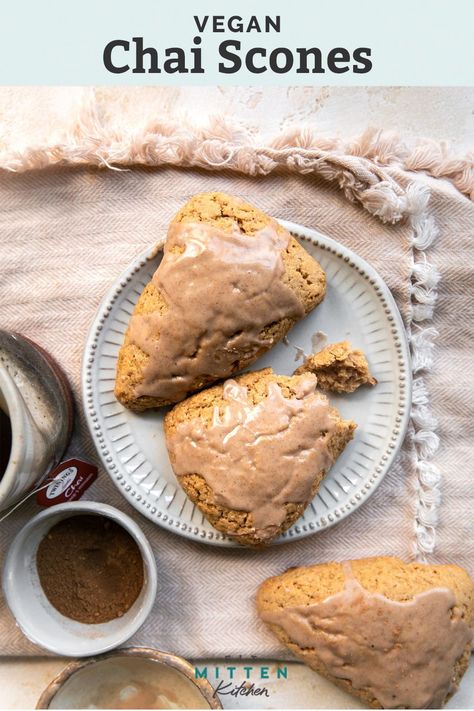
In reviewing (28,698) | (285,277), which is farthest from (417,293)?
(28,698)

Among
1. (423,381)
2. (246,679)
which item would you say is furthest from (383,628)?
(423,381)

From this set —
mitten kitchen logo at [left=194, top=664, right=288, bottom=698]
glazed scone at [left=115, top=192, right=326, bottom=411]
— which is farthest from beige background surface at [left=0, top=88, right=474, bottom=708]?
glazed scone at [left=115, top=192, right=326, bottom=411]

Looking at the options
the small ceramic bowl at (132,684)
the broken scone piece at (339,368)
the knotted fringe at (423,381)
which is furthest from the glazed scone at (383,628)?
the broken scone piece at (339,368)

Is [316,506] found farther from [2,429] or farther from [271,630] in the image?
[2,429]

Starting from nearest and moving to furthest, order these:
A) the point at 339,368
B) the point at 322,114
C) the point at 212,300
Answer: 1. the point at 212,300
2. the point at 339,368
3. the point at 322,114

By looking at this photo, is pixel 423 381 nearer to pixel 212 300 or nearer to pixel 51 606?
pixel 212 300
